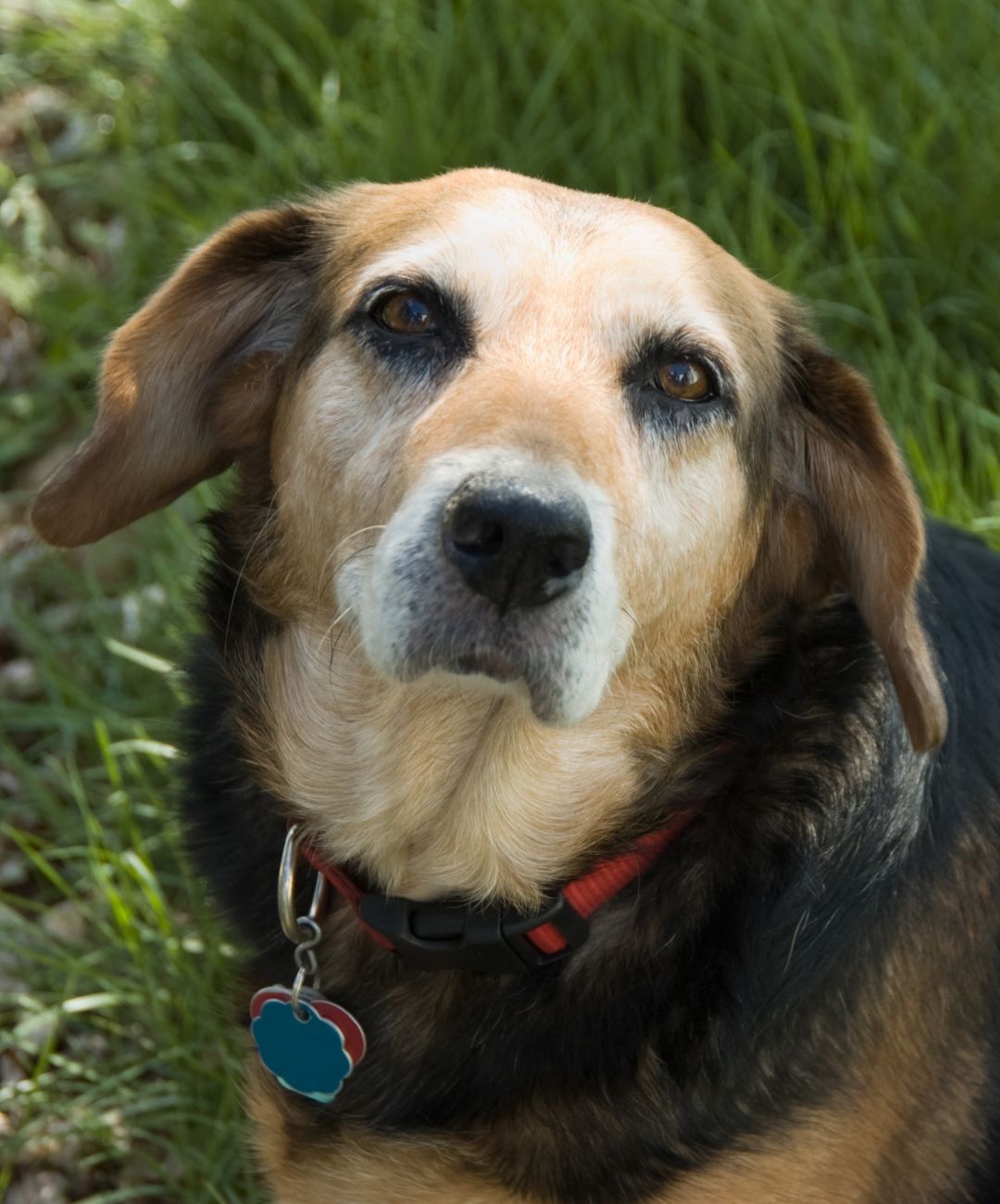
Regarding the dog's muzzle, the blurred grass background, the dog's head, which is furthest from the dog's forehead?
the blurred grass background

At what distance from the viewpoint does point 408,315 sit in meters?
2.58

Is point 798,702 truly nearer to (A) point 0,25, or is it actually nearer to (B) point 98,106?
(B) point 98,106

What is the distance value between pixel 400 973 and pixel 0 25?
427 cm

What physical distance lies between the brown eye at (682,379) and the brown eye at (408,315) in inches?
15.3

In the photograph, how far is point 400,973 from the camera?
2.60 meters

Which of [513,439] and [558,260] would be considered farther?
[558,260]

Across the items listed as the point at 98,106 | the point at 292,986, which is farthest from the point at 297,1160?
the point at 98,106

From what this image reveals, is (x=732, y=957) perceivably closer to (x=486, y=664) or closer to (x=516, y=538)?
(x=486, y=664)

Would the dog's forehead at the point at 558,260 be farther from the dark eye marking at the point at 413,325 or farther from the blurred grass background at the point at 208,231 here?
the blurred grass background at the point at 208,231

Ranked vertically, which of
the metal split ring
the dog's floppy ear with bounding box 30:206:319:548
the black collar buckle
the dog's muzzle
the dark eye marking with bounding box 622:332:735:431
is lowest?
the metal split ring

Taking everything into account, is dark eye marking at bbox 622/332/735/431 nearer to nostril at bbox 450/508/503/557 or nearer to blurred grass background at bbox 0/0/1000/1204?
nostril at bbox 450/508/503/557

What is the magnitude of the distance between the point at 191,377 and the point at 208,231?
2.19 m

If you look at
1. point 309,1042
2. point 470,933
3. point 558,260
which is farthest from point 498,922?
point 558,260

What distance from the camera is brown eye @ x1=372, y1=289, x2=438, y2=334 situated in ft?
8.39
